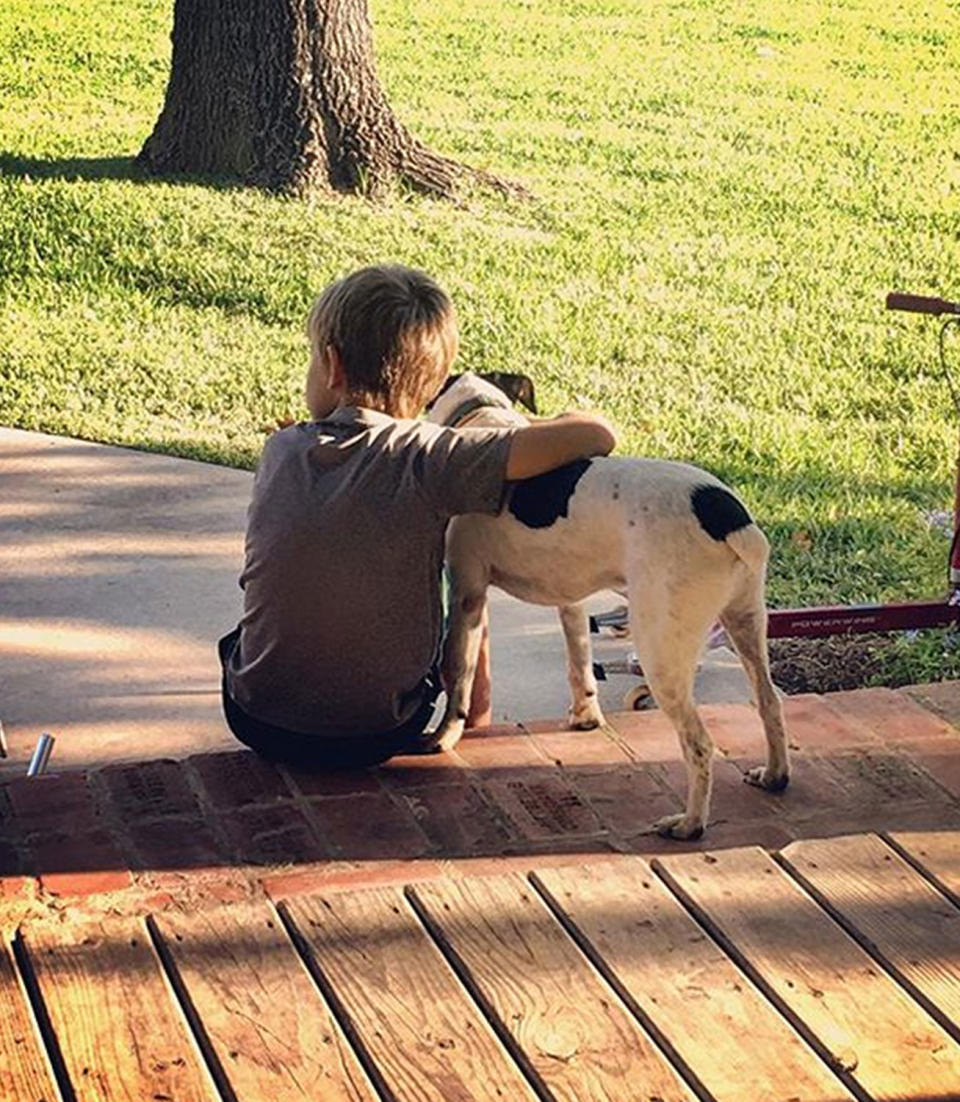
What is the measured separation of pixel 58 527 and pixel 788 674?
2292 millimetres

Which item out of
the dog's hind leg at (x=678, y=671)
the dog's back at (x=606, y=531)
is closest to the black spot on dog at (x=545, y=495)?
the dog's back at (x=606, y=531)

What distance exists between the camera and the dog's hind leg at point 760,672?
163 inches

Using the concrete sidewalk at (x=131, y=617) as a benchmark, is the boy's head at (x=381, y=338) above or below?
above

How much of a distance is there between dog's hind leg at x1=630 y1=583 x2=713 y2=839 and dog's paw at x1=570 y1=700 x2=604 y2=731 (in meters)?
0.57

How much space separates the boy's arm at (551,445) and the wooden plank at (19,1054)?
1462 millimetres

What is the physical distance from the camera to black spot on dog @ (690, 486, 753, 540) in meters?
3.88

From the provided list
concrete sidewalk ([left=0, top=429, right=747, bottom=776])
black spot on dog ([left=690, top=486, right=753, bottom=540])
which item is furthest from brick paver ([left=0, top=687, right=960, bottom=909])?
black spot on dog ([left=690, top=486, right=753, bottom=540])


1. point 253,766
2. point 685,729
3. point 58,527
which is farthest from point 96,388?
point 685,729

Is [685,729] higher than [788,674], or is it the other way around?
[685,729]

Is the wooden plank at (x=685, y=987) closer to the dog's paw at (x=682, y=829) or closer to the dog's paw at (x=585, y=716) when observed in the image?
the dog's paw at (x=682, y=829)

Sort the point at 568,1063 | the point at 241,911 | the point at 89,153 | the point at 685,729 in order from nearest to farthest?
the point at 568,1063
the point at 241,911
the point at 685,729
the point at 89,153

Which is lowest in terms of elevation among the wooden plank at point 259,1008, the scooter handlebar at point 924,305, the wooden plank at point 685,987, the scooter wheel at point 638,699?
the scooter wheel at point 638,699

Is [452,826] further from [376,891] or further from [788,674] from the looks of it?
[788,674]

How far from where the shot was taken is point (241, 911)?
3.37 meters
